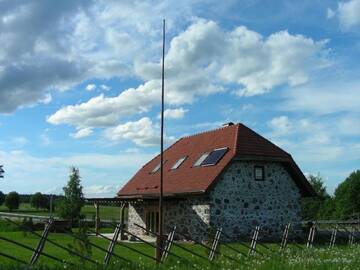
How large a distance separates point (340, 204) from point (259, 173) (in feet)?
86.3

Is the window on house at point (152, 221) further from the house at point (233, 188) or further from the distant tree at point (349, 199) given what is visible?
the distant tree at point (349, 199)

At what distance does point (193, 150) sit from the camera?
2956cm

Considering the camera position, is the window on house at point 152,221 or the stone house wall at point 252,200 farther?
the window on house at point 152,221

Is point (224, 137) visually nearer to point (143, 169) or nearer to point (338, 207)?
point (143, 169)

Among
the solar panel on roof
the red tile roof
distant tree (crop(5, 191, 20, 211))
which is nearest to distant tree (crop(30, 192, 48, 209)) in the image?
distant tree (crop(5, 191, 20, 211))

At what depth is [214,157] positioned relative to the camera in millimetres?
25781

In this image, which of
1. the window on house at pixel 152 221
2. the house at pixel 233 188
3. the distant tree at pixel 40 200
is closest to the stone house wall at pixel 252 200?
the house at pixel 233 188

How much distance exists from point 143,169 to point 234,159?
10864mm

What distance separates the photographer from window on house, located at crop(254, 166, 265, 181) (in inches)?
1017

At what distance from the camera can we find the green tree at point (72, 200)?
36.3 m

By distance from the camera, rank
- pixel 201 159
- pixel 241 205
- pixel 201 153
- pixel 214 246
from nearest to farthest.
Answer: pixel 214 246 → pixel 241 205 → pixel 201 159 → pixel 201 153

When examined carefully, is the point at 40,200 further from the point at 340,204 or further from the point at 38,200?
the point at 340,204

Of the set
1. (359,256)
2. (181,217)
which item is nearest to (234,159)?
(181,217)

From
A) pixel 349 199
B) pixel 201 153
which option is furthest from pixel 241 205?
pixel 349 199
